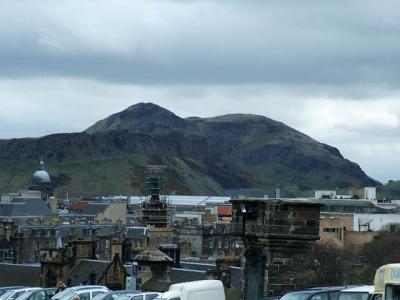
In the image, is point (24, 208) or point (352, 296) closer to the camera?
point (352, 296)

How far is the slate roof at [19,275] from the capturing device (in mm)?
71250

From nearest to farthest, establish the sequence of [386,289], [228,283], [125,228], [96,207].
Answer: [386,289], [228,283], [125,228], [96,207]

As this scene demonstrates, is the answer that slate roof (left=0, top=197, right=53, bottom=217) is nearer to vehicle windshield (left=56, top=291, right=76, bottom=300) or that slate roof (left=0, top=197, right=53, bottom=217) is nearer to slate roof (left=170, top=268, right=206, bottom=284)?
slate roof (left=170, top=268, right=206, bottom=284)

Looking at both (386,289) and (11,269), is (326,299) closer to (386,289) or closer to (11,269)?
(386,289)

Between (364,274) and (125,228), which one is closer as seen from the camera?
(364,274)

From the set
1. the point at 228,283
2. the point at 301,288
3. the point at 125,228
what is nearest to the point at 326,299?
the point at 301,288

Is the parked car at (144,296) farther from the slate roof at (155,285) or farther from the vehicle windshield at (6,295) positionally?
the slate roof at (155,285)

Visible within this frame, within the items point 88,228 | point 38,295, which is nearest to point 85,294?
point 38,295

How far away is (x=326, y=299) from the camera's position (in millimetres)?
23516

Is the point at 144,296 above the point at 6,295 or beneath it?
above

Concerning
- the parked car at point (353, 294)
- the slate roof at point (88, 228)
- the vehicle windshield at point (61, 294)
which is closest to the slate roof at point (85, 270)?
the vehicle windshield at point (61, 294)

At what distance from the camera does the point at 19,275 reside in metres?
73.1

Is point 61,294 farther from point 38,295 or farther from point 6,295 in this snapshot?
point 6,295

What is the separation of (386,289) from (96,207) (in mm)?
180170
